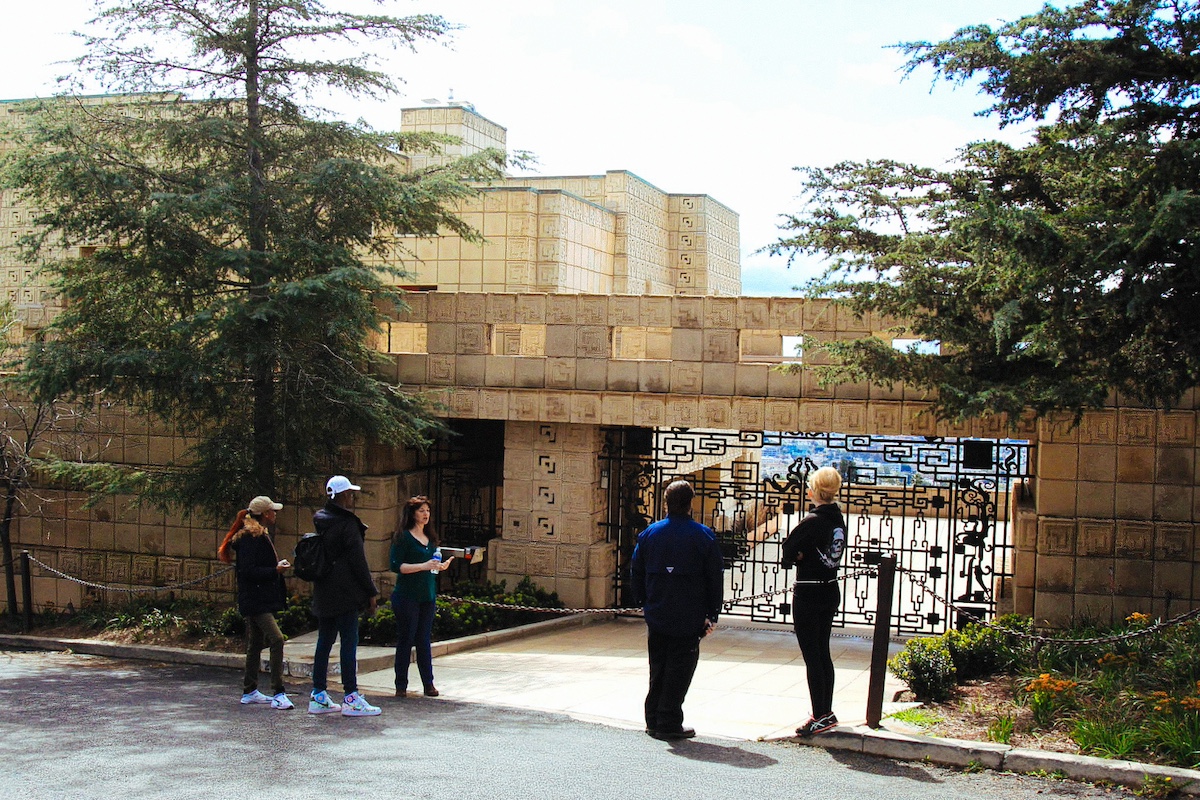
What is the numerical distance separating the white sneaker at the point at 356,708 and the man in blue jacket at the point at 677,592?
6.74 feet

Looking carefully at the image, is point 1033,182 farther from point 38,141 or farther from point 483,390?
point 38,141

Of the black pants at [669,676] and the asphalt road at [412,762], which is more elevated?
the black pants at [669,676]

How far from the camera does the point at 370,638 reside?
35.7 ft

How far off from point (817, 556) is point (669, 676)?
122 centimetres

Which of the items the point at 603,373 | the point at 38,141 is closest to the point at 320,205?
the point at 38,141

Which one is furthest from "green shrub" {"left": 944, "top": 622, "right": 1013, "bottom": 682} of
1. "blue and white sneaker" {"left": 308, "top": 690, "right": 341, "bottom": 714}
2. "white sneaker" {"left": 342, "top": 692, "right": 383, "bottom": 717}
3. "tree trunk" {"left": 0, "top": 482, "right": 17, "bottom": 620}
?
"tree trunk" {"left": 0, "top": 482, "right": 17, "bottom": 620}

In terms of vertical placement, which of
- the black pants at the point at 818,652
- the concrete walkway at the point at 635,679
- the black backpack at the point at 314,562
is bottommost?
the concrete walkway at the point at 635,679

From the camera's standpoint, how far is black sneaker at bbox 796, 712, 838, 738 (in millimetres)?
7195

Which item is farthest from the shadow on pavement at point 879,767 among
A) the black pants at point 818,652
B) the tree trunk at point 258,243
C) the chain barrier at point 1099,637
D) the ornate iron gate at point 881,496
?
the tree trunk at point 258,243

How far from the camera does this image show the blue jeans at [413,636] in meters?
8.62

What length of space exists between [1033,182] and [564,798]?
683 centimetres

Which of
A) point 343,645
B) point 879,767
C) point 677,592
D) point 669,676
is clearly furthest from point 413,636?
point 879,767

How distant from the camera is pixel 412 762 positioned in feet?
21.6

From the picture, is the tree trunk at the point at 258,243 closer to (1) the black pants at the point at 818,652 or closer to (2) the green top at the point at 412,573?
(2) the green top at the point at 412,573
